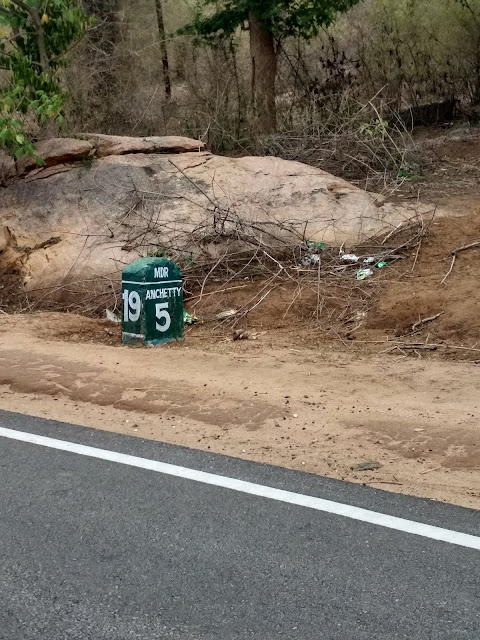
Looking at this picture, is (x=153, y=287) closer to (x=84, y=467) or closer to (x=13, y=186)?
(x=84, y=467)

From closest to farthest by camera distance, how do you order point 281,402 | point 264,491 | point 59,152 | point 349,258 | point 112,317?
point 264,491
point 281,402
point 112,317
point 349,258
point 59,152

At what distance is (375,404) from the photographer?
22.2ft

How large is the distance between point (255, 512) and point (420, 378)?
318 centimetres

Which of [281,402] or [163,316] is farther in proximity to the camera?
[163,316]

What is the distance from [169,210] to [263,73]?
5.14 m

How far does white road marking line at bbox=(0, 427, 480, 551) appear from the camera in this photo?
4.52 m

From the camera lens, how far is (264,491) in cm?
514

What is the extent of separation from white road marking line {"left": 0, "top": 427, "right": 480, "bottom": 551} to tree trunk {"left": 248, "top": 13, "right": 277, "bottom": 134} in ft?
36.5

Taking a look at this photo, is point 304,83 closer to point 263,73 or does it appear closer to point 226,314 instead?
point 263,73

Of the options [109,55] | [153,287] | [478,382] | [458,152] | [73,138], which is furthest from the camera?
[109,55]

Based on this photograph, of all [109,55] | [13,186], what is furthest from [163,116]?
[13,186]

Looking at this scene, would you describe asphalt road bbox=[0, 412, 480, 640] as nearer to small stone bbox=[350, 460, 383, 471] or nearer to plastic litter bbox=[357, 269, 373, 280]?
small stone bbox=[350, 460, 383, 471]

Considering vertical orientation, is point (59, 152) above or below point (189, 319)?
above

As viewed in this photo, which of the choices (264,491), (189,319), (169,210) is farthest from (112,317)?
(264,491)
